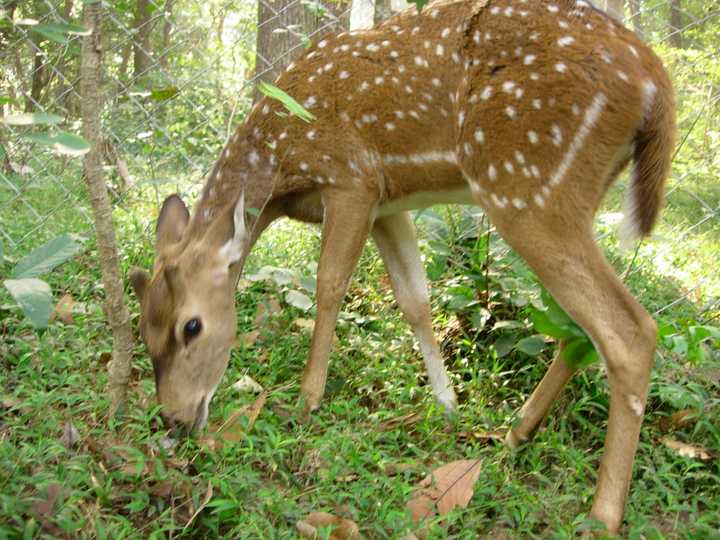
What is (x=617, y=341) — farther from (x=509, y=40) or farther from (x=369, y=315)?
(x=369, y=315)

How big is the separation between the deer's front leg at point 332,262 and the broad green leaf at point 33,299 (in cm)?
179

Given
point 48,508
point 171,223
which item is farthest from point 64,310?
point 48,508

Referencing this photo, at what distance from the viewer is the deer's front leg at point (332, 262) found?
377 cm

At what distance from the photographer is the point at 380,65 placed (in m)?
3.75

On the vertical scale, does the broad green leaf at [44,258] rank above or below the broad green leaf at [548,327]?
above

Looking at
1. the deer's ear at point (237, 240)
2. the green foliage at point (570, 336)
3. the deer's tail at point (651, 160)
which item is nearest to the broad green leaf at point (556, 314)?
the green foliage at point (570, 336)

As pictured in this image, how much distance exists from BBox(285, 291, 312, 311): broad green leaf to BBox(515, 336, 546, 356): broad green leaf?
3.57 feet

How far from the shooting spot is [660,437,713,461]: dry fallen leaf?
3.37 meters

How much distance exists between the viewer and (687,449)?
3389mm

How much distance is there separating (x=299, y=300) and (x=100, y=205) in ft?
5.19

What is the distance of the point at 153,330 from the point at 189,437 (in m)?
0.55

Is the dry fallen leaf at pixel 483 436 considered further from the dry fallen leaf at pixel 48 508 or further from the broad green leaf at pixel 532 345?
the dry fallen leaf at pixel 48 508

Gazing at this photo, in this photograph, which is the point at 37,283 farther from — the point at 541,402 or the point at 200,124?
the point at 200,124

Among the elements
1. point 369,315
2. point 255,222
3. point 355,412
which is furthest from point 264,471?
point 369,315
